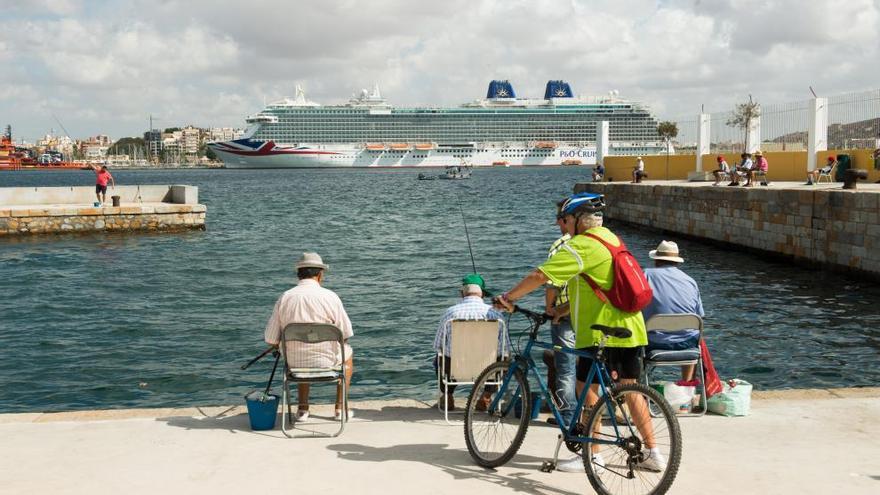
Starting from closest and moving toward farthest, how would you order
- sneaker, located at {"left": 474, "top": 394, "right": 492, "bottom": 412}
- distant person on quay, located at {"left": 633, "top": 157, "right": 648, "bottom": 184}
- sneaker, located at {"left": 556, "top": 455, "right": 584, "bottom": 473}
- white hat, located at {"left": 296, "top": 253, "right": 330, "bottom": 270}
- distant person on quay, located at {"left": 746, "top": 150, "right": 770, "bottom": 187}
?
sneaker, located at {"left": 556, "top": 455, "right": 584, "bottom": 473}
sneaker, located at {"left": 474, "top": 394, "right": 492, "bottom": 412}
white hat, located at {"left": 296, "top": 253, "right": 330, "bottom": 270}
distant person on quay, located at {"left": 746, "top": 150, "right": 770, "bottom": 187}
distant person on quay, located at {"left": 633, "top": 157, "right": 648, "bottom": 184}

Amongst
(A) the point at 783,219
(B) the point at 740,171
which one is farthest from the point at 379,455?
(B) the point at 740,171

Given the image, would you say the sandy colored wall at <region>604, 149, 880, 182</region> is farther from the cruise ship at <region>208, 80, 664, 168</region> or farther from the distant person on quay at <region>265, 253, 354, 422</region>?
the cruise ship at <region>208, 80, 664, 168</region>

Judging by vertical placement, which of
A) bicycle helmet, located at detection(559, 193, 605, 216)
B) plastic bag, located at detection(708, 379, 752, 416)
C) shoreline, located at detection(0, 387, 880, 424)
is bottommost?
shoreline, located at detection(0, 387, 880, 424)

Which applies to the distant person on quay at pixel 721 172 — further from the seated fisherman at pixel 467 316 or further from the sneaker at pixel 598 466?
the sneaker at pixel 598 466

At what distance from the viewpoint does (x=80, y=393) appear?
9.14m

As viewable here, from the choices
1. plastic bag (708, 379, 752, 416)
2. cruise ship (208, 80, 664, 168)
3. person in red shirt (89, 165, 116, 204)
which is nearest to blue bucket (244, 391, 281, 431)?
plastic bag (708, 379, 752, 416)

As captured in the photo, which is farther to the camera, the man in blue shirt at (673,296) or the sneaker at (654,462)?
the man in blue shirt at (673,296)

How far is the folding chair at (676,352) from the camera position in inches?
222

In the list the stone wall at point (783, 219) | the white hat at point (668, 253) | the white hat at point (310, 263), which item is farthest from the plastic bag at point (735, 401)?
the stone wall at point (783, 219)

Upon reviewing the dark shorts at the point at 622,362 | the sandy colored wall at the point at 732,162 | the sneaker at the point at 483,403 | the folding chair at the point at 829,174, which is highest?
the sandy colored wall at the point at 732,162

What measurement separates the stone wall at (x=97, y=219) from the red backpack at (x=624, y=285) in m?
25.3

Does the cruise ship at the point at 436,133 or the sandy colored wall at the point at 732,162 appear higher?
the cruise ship at the point at 436,133

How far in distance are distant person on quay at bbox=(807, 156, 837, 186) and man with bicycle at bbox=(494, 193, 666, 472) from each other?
19.2 m

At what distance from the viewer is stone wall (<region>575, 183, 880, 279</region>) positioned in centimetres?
1611
